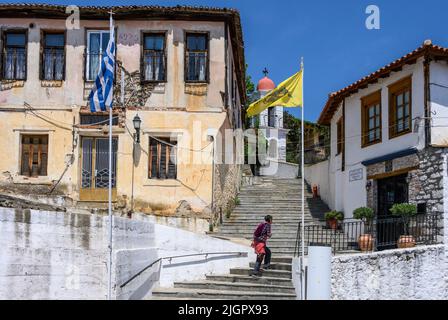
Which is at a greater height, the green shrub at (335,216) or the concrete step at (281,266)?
the green shrub at (335,216)

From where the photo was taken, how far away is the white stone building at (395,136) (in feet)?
54.0

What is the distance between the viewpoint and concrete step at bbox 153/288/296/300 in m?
13.4

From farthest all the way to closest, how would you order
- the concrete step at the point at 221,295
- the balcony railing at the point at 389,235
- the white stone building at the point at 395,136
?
the white stone building at the point at 395,136 < the balcony railing at the point at 389,235 < the concrete step at the point at 221,295

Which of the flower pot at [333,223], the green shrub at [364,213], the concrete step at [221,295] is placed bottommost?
the concrete step at [221,295]

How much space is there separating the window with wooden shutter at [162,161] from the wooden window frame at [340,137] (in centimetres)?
562

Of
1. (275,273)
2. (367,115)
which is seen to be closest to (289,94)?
(275,273)

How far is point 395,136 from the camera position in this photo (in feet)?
58.5

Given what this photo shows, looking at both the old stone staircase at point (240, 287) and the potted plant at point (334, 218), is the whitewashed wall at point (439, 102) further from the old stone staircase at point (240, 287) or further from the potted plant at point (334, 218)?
the old stone staircase at point (240, 287)

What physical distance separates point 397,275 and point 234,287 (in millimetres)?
3624

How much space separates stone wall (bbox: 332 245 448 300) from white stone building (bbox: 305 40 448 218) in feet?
7.52

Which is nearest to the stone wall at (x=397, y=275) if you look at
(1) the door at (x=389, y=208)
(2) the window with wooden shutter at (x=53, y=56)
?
(1) the door at (x=389, y=208)

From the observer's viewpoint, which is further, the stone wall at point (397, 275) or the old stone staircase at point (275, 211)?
the old stone staircase at point (275, 211)

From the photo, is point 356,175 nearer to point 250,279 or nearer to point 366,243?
point 366,243
